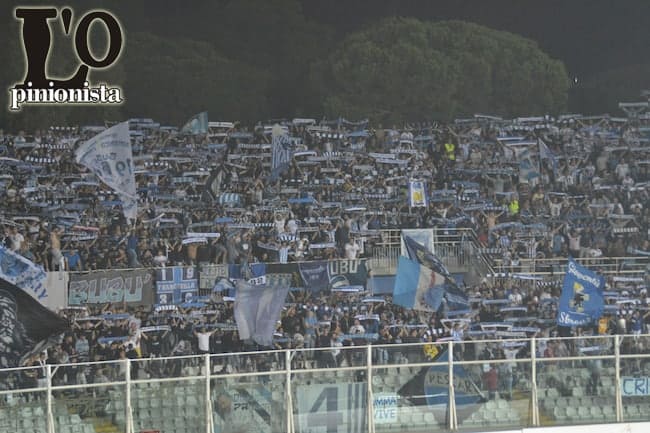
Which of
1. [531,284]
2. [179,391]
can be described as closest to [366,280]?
[531,284]

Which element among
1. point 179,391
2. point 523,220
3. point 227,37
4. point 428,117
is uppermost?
point 227,37

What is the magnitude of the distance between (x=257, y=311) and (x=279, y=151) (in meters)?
3.32

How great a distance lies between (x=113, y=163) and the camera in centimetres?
1861

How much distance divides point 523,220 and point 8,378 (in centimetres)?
1204

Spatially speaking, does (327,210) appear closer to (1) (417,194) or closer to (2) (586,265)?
(1) (417,194)

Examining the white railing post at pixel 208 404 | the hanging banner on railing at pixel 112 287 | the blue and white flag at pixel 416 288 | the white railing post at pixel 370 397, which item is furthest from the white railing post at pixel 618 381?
the hanging banner on railing at pixel 112 287

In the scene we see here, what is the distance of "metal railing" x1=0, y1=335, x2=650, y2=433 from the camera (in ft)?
33.4

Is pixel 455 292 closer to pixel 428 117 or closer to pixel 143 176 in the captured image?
pixel 428 117

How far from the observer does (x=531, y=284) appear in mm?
19484

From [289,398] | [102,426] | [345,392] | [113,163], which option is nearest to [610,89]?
[113,163]

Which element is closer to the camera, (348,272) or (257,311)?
(257,311)

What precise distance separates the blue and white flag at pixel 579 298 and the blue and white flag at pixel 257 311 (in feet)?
15.2

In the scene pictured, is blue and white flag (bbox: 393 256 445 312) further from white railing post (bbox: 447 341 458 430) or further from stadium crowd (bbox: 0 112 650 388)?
white railing post (bbox: 447 341 458 430)

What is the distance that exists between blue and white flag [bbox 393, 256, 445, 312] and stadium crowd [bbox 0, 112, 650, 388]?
21 centimetres
